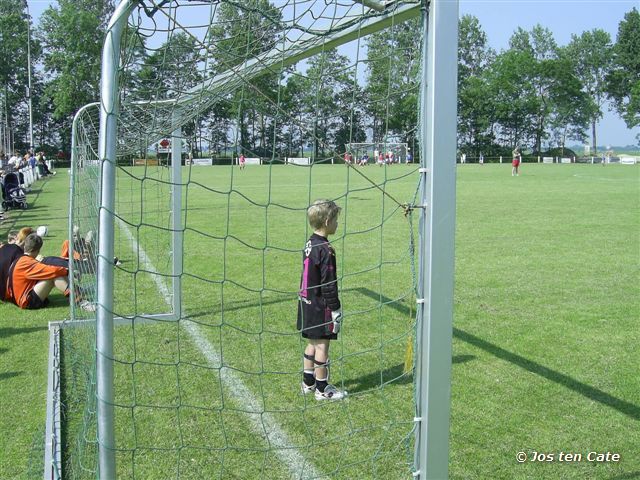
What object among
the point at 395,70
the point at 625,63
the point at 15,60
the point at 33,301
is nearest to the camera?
the point at 395,70

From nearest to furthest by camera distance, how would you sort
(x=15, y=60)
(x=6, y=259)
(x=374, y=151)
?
1. (x=374, y=151)
2. (x=6, y=259)
3. (x=15, y=60)

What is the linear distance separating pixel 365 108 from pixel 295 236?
8.03 meters

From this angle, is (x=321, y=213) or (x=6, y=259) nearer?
(x=321, y=213)

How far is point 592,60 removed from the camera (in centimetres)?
8625

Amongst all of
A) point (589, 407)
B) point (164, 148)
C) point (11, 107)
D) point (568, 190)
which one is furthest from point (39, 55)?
point (589, 407)

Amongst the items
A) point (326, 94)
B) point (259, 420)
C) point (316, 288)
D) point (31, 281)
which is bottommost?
point (259, 420)

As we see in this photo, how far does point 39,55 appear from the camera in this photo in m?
67.8

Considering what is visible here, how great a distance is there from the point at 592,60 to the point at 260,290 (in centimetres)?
9375

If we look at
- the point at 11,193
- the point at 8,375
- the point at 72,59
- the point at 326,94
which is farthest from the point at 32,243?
the point at 72,59

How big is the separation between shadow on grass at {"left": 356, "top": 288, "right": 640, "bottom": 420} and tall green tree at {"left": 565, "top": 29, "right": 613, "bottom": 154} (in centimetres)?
8858

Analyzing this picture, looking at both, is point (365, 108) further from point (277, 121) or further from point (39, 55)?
point (39, 55)

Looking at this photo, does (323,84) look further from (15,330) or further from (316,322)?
(15,330)

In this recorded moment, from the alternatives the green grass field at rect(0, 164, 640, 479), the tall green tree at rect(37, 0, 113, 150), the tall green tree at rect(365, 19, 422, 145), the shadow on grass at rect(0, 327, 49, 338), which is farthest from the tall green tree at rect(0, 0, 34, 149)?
the tall green tree at rect(365, 19, 422, 145)

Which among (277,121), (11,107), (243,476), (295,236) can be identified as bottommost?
(243,476)
